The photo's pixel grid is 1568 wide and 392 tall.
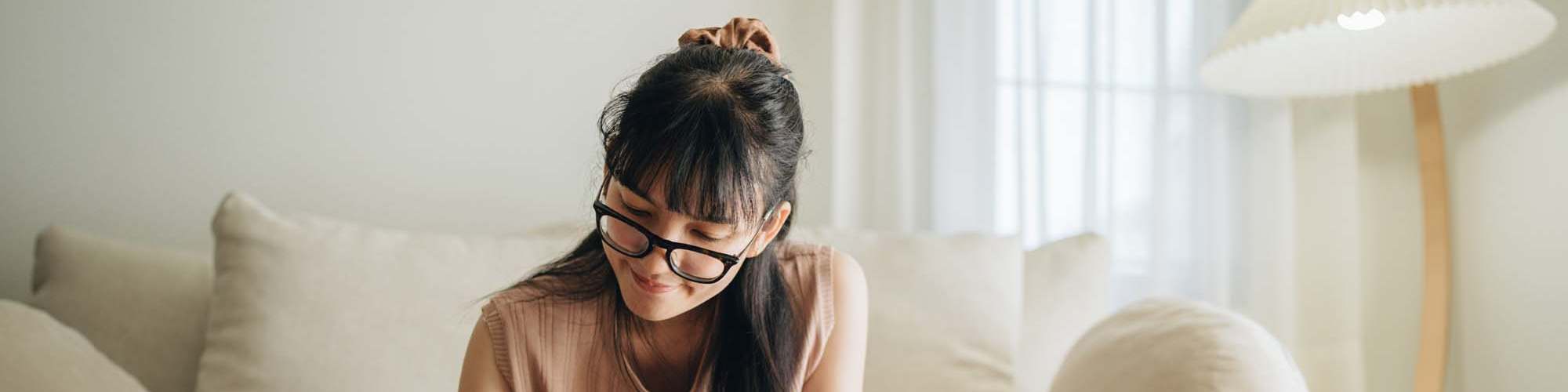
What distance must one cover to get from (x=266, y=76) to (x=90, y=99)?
0.22 meters

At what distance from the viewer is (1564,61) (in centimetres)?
182

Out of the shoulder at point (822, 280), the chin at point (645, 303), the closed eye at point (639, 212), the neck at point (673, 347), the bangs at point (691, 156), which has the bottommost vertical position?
the neck at point (673, 347)

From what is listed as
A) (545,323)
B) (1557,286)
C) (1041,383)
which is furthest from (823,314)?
(1557,286)

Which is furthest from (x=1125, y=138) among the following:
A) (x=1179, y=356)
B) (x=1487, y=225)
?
(x=1179, y=356)

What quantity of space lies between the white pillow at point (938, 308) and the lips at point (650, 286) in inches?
23.5

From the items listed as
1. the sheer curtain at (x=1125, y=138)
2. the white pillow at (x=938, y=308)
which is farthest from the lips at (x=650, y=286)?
the sheer curtain at (x=1125, y=138)

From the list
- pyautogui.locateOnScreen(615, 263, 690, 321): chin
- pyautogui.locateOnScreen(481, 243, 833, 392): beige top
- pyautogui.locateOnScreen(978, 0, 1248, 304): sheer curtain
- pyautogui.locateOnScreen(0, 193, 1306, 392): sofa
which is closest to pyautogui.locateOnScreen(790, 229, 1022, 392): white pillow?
pyautogui.locateOnScreen(0, 193, 1306, 392): sofa

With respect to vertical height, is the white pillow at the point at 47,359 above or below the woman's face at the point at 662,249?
below

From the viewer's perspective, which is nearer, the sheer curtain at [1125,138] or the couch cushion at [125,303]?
the couch cushion at [125,303]

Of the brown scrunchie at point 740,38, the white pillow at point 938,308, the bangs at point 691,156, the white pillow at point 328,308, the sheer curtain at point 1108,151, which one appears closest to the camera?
the bangs at point 691,156

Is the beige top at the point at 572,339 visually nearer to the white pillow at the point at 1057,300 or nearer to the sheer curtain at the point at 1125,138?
the white pillow at the point at 1057,300

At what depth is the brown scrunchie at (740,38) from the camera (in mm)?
945

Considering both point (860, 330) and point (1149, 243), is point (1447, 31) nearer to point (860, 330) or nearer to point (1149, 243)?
point (1149, 243)

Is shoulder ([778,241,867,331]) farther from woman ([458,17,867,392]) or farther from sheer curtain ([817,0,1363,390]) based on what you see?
sheer curtain ([817,0,1363,390])
